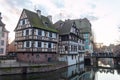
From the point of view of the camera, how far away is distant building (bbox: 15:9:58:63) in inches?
1233

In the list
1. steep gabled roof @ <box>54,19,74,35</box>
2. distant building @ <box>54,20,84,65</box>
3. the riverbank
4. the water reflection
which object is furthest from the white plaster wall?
the riverbank

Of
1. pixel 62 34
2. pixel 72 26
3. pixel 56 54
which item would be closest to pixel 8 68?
pixel 56 54

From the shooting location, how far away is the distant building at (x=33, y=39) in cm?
3133

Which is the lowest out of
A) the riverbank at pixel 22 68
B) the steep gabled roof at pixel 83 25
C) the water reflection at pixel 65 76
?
the water reflection at pixel 65 76

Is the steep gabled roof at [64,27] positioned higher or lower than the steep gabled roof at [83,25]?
lower

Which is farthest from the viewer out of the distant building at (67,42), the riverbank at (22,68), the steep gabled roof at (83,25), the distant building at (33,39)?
the steep gabled roof at (83,25)

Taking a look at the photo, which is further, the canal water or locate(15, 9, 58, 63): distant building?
locate(15, 9, 58, 63): distant building

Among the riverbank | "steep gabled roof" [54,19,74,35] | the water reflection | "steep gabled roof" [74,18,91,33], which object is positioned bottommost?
the water reflection

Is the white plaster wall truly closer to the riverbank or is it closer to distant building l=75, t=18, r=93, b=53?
the riverbank

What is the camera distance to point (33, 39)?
31125 mm

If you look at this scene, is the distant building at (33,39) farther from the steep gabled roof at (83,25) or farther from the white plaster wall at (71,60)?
the steep gabled roof at (83,25)

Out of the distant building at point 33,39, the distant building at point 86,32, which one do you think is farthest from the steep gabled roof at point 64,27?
the distant building at point 86,32

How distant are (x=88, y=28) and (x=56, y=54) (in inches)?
1213

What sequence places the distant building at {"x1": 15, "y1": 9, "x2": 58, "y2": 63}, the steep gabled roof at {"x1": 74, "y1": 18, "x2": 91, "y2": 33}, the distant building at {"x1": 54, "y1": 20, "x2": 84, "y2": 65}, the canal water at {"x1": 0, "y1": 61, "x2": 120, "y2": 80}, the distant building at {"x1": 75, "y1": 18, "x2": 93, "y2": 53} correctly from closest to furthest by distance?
the canal water at {"x1": 0, "y1": 61, "x2": 120, "y2": 80} → the distant building at {"x1": 15, "y1": 9, "x2": 58, "y2": 63} → the distant building at {"x1": 54, "y1": 20, "x2": 84, "y2": 65} → the distant building at {"x1": 75, "y1": 18, "x2": 93, "y2": 53} → the steep gabled roof at {"x1": 74, "y1": 18, "x2": 91, "y2": 33}
